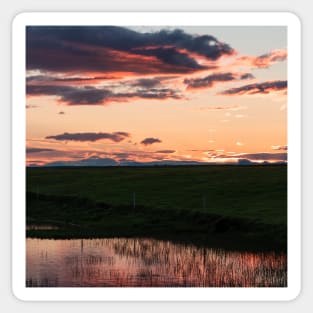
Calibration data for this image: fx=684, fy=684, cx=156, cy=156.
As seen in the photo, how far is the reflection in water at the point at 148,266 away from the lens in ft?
48.5

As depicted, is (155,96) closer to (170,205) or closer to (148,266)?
(148,266)

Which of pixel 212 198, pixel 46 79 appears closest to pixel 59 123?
pixel 46 79

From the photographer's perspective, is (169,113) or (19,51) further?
(169,113)

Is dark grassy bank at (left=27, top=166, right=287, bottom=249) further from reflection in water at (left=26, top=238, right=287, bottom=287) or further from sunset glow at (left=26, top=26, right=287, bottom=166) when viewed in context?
sunset glow at (left=26, top=26, right=287, bottom=166)

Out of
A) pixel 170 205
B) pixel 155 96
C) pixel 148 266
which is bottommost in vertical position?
pixel 148 266

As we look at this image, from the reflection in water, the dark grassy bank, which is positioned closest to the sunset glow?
the dark grassy bank

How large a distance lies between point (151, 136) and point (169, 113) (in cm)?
104

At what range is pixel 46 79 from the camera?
16.5 metres

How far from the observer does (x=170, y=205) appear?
26.3 m

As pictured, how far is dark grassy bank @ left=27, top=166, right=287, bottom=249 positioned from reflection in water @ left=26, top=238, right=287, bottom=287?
0.67 m

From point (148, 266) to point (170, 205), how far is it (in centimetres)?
1016

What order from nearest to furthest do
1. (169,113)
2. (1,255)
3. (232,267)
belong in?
(1,255) < (232,267) < (169,113)

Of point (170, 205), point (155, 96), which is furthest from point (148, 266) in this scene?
point (170, 205)
